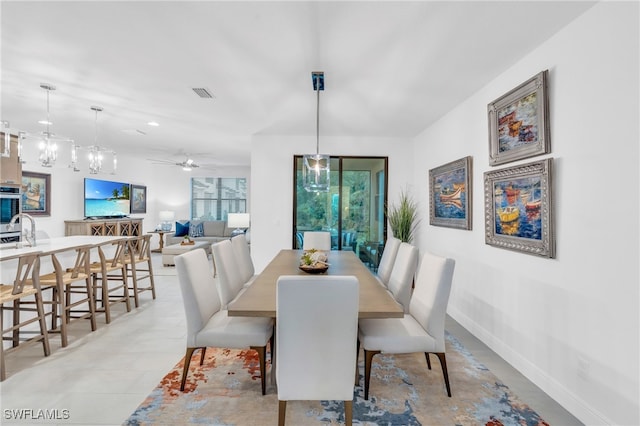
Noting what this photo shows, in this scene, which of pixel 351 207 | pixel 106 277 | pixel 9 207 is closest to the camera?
pixel 106 277

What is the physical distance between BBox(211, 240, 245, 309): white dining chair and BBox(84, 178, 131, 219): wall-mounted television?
570 cm

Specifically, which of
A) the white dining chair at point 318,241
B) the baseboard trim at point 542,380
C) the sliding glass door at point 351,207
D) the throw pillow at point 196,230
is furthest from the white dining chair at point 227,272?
the throw pillow at point 196,230

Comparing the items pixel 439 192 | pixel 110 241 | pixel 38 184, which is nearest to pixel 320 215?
pixel 439 192

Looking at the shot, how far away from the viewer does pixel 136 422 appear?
6.24ft

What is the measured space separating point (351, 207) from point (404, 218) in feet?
3.34

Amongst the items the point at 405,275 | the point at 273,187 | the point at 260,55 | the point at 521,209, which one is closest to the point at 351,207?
the point at 273,187

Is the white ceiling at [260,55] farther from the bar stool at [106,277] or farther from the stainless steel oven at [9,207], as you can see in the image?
the bar stool at [106,277]

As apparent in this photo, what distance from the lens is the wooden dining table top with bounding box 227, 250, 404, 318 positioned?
6.08ft

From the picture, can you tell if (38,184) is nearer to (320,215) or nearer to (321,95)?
(320,215)

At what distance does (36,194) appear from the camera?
19.2 feet

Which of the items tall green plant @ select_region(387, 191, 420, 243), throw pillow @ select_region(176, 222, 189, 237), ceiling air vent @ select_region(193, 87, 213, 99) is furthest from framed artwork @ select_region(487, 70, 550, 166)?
throw pillow @ select_region(176, 222, 189, 237)

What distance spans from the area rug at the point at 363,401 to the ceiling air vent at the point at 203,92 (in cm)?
265

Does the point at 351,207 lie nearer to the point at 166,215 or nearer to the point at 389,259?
the point at 389,259

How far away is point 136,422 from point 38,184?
6076 mm
